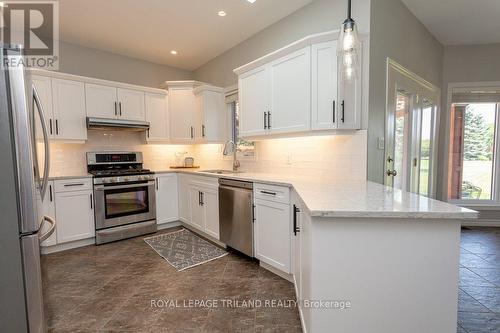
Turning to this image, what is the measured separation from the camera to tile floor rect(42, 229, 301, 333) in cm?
183

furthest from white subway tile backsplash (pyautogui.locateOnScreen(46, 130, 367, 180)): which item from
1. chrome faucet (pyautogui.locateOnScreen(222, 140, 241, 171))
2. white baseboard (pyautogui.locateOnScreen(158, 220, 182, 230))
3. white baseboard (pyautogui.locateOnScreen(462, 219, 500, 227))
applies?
white baseboard (pyautogui.locateOnScreen(462, 219, 500, 227))

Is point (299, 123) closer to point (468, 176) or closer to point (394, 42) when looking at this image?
point (394, 42)

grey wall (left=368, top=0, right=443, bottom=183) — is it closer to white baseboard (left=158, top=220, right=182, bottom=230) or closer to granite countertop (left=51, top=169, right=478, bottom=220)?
granite countertop (left=51, top=169, right=478, bottom=220)

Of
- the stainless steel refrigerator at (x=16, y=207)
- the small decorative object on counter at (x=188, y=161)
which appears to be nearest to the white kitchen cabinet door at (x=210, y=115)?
the small decorative object on counter at (x=188, y=161)

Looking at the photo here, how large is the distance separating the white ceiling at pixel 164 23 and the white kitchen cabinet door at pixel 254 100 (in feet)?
2.33

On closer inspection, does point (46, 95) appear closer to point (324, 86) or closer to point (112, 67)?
point (112, 67)

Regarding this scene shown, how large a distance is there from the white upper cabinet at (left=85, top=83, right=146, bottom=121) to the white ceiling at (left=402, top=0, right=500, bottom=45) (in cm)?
397

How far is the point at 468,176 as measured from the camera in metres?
4.30

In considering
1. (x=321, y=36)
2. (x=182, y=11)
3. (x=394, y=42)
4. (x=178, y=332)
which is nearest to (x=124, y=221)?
(x=178, y=332)

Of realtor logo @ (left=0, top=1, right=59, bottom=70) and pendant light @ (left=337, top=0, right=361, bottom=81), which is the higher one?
realtor logo @ (left=0, top=1, right=59, bottom=70)

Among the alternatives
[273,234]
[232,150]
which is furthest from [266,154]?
[273,234]

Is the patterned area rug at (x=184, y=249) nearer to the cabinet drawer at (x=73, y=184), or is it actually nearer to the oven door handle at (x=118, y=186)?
the oven door handle at (x=118, y=186)

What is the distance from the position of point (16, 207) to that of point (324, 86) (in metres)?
2.47

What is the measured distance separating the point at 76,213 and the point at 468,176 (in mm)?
6303
